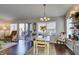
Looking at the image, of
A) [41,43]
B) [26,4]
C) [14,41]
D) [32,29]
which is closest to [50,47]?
[41,43]

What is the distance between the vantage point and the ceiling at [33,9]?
2.73 metres

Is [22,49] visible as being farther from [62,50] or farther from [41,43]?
[62,50]

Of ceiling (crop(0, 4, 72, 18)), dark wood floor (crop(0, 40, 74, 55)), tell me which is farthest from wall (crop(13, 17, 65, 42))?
dark wood floor (crop(0, 40, 74, 55))

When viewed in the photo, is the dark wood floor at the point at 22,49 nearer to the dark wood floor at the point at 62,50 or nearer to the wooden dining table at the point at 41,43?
the dark wood floor at the point at 62,50

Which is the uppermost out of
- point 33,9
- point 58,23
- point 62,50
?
point 33,9

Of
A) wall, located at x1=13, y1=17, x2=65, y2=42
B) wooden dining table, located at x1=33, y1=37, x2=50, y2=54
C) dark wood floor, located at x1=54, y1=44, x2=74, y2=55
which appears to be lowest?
dark wood floor, located at x1=54, y1=44, x2=74, y2=55

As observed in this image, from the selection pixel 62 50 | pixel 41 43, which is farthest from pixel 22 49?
pixel 62 50

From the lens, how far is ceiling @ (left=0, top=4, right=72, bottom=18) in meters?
2.73

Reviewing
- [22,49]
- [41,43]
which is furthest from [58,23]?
[22,49]

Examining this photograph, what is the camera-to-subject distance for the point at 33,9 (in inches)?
108

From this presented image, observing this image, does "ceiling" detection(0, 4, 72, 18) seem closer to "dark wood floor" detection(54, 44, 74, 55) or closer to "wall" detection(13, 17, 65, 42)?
"wall" detection(13, 17, 65, 42)

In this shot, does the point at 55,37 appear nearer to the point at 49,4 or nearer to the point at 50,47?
the point at 50,47

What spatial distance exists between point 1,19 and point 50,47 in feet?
3.33

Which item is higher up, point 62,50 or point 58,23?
point 58,23
